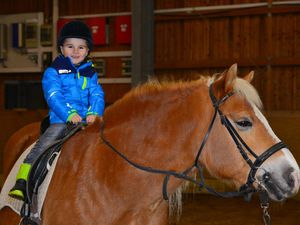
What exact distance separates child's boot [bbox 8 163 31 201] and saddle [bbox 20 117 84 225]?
33 mm

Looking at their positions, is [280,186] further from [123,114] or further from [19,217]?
[19,217]

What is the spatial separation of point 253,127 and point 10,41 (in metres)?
8.77

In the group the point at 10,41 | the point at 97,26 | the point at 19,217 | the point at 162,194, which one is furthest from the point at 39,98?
the point at 162,194

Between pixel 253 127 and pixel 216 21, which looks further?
pixel 216 21

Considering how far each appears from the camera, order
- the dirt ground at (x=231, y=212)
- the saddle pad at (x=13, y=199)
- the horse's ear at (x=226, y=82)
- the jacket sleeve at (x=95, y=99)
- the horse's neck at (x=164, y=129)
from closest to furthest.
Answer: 1. the horse's ear at (x=226, y=82)
2. the horse's neck at (x=164, y=129)
3. the saddle pad at (x=13, y=199)
4. the jacket sleeve at (x=95, y=99)
5. the dirt ground at (x=231, y=212)

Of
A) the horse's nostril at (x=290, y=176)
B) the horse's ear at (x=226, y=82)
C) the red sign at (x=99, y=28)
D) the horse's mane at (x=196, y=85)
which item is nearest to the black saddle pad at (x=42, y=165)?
the horse's mane at (x=196, y=85)

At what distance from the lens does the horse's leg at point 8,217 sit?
10.5 feet

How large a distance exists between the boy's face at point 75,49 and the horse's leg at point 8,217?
1.03 metres

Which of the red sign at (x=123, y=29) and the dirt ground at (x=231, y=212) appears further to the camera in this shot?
the red sign at (x=123, y=29)

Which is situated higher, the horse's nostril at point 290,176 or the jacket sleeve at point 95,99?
the jacket sleeve at point 95,99

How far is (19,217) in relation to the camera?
315cm

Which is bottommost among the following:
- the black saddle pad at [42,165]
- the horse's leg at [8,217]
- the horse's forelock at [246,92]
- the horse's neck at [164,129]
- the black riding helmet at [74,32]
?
the horse's leg at [8,217]

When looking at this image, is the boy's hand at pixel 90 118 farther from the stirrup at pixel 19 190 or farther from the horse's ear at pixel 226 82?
the horse's ear at pixel 226 82

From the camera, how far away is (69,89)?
3.26 meters
